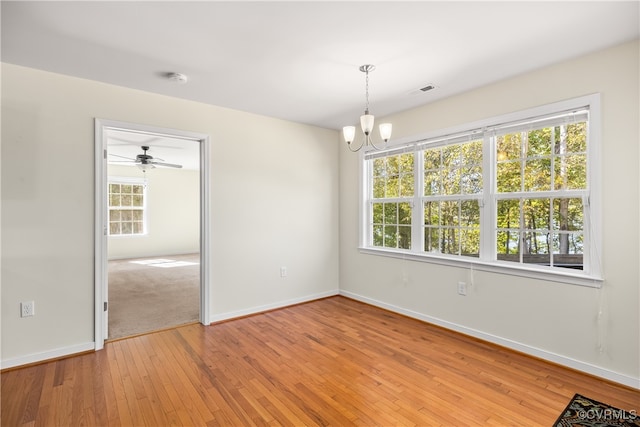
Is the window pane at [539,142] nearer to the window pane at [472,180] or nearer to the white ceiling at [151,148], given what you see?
the window pane at [472,180]

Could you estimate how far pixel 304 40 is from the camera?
2250mm

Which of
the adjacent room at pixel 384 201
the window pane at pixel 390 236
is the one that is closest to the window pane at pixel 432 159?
the adjacent room at pixel 384 201

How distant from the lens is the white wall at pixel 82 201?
262 centimetres

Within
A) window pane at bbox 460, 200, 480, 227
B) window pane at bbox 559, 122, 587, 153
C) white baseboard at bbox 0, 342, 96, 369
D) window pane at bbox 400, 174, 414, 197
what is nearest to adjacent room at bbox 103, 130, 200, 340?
white baseboard at bbox 0, 342, 96, 369

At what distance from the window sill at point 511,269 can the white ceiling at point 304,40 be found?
177 centimetres

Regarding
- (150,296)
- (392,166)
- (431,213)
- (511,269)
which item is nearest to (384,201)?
(392,166)

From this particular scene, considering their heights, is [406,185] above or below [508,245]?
above

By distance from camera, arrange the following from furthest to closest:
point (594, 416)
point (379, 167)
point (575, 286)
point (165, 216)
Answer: point (165, 216) < point (379, 167) < point (575, 286) < point (594, 416)

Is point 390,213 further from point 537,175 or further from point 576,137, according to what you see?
point 576,137

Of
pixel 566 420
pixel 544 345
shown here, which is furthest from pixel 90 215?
pixel 544 345

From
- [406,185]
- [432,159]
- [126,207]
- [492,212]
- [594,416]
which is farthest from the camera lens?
[126,207]

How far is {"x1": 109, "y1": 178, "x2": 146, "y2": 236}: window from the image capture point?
26.4ft

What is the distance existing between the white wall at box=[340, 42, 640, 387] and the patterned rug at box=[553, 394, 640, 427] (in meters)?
0.44

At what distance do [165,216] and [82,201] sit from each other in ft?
20.7
